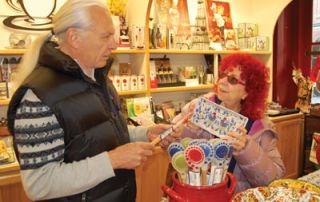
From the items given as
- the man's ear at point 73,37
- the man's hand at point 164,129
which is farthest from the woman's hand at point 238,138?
the man's ear at point 73,37

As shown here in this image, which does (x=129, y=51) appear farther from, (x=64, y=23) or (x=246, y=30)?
(x=246, y=30)

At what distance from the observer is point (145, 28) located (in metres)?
2.70

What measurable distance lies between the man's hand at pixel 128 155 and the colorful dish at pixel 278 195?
13.6 inches

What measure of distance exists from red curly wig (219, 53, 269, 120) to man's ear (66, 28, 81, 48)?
891 millimetres

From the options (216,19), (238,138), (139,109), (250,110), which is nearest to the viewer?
(238,138)

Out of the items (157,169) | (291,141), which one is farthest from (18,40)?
(291,141)

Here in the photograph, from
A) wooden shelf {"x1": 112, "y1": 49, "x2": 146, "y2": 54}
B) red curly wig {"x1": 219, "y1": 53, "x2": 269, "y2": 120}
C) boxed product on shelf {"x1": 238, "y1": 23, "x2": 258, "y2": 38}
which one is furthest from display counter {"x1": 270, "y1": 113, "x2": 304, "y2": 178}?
red curly wig {"x1": 219, "y1": 53, "x2": 269, "y2": 120}

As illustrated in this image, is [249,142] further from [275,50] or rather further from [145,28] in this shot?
[275,50]

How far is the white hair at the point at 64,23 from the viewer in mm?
1120

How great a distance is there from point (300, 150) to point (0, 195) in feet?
10.7

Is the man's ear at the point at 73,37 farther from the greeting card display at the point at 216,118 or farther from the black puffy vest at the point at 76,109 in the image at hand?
the greeting card display at the point at 216,118

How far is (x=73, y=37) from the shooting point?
114cm

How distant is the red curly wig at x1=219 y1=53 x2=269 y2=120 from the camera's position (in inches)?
66.0

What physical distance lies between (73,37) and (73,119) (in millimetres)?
306
